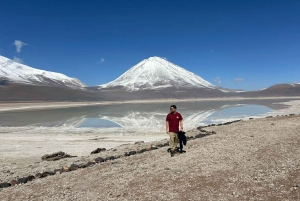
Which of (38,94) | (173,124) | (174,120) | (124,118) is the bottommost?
(124,118)

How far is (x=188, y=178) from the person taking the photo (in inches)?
323

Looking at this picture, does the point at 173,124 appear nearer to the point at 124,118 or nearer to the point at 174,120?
the point at 174,120

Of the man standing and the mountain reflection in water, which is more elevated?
the man standing

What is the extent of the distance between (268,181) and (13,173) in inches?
380

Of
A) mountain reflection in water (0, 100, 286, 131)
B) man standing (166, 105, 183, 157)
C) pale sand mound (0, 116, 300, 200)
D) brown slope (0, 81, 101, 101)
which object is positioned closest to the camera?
pale sand mound (0, 116, 300, 200)

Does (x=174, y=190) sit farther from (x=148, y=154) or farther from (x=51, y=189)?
(x=148, y=154)

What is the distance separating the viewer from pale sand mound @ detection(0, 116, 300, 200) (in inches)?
283

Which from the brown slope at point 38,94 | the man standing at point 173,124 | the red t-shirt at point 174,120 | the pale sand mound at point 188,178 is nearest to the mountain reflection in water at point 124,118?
the man standing at point 173,124

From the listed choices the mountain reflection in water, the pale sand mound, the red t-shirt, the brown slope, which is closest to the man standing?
the red t-shirt

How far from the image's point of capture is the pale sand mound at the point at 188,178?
7188 millimetres

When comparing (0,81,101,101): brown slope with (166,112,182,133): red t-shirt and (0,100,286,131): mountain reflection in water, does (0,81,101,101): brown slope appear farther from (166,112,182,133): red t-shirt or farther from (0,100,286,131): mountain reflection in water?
(166,112,182,133): red t-shirt

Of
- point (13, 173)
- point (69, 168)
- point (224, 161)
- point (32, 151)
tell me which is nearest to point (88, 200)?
point (69, 168)

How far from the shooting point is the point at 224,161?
9.67 m

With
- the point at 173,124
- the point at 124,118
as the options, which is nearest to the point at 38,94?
the point at 124,118
